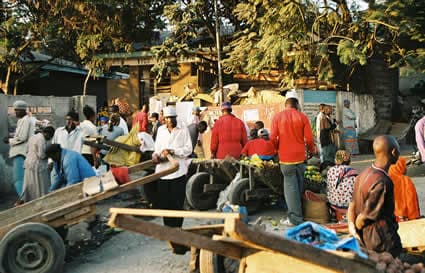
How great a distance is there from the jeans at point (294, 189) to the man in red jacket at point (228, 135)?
1.60 metres

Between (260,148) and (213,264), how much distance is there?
3.80 meters

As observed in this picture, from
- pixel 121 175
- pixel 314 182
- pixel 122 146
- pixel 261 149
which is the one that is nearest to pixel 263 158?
pixel 261 149

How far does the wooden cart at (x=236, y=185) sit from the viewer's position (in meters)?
7.48

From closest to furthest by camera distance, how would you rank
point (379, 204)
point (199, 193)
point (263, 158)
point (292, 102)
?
point (379, 204) < point (292, 102) < point (263, 158) < point (199, 193)

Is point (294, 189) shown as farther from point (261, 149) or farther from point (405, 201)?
point (405, 201)

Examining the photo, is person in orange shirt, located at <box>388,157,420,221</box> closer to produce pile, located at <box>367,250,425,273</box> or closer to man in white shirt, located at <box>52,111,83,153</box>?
produce pile, located at <box>367,250,425,273</box>

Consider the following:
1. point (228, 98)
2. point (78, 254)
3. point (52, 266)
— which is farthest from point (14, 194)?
point (228, 98)

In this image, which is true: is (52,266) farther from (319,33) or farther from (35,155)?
(319,33)

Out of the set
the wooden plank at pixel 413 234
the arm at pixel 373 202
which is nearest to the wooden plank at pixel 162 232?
the arm at pixel 373 202

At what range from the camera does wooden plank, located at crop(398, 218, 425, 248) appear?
4750mm

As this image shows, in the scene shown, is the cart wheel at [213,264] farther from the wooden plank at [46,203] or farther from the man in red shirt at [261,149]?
the man in red shirt at [261,149]

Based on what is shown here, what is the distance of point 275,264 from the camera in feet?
9.86

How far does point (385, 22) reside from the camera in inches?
540

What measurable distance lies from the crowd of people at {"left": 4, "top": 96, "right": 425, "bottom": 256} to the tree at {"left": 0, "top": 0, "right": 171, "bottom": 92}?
8.50 metres
